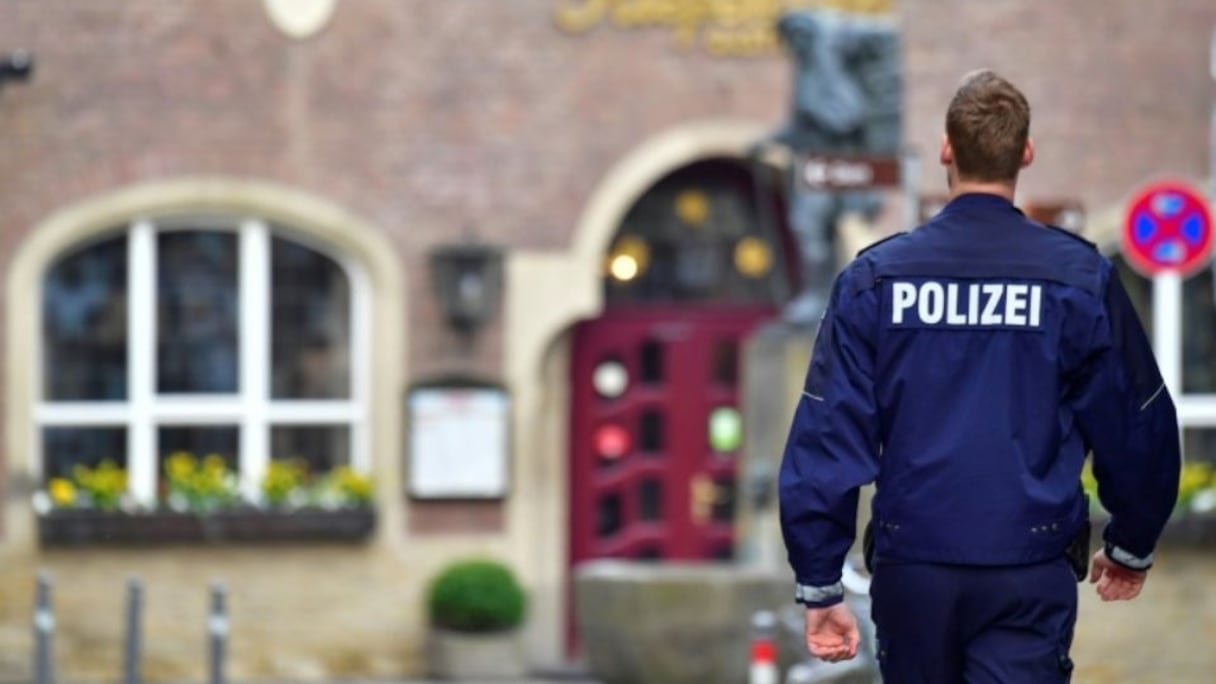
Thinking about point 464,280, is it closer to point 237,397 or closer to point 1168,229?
point 237,397

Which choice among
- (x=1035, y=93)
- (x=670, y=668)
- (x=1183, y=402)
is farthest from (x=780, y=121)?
(x=670, y=668)

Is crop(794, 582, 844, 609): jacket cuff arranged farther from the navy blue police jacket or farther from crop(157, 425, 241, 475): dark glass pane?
crop(157, 425, 241, 475): dark glass pane

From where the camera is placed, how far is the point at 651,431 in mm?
20406

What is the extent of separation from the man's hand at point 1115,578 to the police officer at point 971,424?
0.25 m

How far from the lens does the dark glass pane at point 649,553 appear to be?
20.4 metres

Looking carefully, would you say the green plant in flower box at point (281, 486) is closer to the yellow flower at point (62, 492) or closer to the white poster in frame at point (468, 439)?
the white poster in frame at point (468, 439)

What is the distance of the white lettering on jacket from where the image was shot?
541 cm

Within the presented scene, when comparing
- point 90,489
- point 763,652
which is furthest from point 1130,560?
point 90,489

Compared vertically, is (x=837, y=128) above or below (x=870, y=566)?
above

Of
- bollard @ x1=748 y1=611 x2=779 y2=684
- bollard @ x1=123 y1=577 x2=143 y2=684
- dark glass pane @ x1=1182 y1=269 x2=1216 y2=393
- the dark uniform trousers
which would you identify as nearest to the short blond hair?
the dark uniform trousers

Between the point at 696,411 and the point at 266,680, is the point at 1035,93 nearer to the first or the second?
the point at 696,411

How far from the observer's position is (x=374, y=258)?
63.8ft

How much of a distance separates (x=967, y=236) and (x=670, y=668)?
26.2 feet

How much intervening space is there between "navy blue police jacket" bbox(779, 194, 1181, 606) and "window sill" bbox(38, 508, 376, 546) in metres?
13.9
